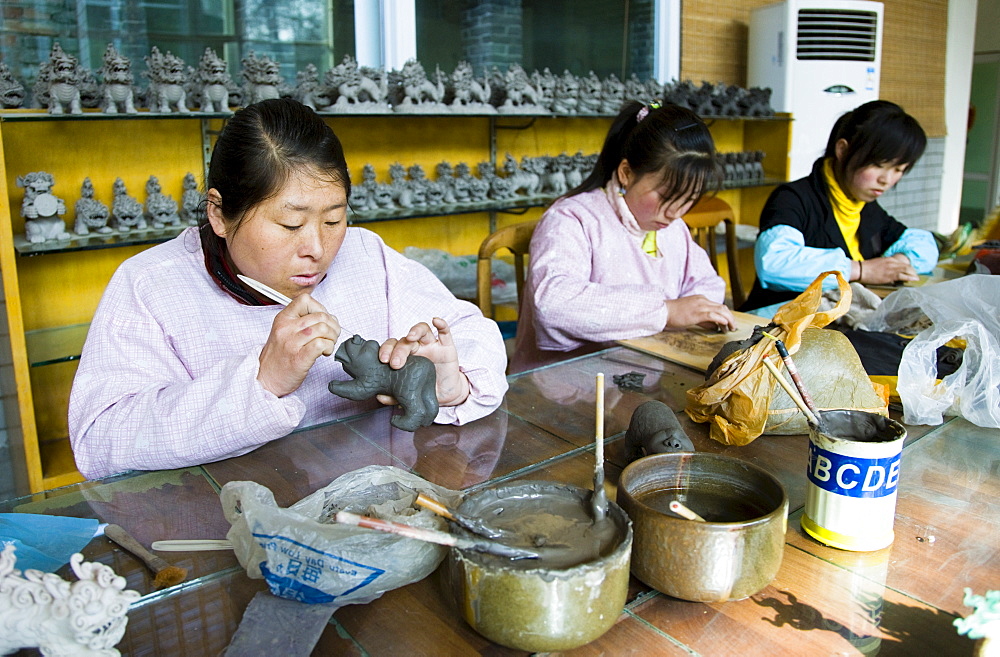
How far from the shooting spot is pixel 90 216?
8.31ft

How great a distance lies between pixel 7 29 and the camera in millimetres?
2662

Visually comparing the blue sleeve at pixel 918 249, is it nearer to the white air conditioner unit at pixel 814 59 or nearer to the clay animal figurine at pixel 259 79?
the white air conditioner unit at pixel 814 59

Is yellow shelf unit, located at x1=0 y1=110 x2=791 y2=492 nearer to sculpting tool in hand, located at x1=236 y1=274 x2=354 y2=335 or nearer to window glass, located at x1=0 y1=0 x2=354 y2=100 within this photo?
window glass, located at x1=0 y1=0 x2=354 y2=100

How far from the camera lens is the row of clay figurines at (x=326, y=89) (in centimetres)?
241

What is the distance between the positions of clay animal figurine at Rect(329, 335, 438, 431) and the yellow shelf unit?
1.61 m

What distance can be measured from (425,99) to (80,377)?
2186 millimetres

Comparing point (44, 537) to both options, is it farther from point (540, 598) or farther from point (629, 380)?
point (629, 380)

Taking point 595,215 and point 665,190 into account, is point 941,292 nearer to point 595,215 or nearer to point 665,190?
point 665,190

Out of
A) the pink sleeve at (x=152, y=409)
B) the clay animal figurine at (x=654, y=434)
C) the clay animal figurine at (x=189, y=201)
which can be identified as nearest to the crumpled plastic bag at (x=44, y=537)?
the pink sleeve at (x=152, y=409)

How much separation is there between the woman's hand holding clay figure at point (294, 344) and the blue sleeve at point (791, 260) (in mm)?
1728

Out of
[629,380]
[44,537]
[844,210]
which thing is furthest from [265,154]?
[844,210]

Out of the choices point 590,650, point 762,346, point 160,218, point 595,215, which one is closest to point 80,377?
point 590,650

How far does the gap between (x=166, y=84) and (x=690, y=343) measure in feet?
6.35

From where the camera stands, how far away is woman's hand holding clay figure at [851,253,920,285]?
7.77ft
